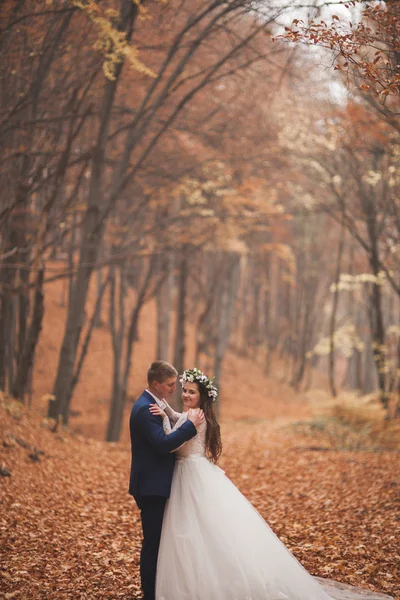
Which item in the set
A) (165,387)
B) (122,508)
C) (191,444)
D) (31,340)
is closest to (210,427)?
(191,444)

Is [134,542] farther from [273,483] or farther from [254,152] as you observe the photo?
[254,152]

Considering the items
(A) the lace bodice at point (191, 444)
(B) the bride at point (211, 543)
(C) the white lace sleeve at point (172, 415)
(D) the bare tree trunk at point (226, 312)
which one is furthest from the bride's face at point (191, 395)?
(D) the bare tree trunk at point (226, 312)

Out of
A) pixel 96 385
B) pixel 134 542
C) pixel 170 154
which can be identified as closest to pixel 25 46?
pixel 170 154

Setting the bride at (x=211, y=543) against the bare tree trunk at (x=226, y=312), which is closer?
the bride at (x=211, y=543)

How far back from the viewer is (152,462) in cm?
451

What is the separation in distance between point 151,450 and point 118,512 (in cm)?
342

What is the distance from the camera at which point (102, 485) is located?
8.80 meters

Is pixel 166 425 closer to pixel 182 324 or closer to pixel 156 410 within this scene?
pixel 156 410

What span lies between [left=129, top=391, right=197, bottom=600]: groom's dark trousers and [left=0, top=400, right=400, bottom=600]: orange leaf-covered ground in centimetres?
64

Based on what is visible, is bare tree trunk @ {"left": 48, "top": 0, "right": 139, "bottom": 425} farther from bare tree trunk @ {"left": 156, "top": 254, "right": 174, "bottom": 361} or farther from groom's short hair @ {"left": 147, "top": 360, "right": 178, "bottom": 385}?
groom's short hair @ {"left": 147, "top": 360, "right": 178, "bottom": 385}

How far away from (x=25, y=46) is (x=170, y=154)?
19.4 ft

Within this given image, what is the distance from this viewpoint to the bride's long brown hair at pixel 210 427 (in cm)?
471

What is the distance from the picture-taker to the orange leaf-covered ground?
5.22 metres

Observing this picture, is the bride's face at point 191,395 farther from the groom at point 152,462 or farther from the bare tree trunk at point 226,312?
the bare tree trunk at point 226,312
